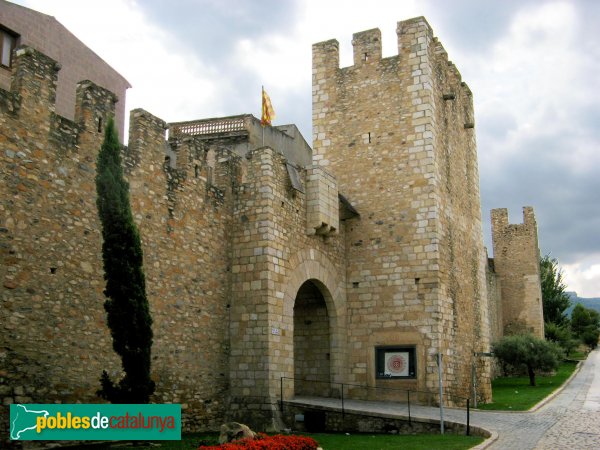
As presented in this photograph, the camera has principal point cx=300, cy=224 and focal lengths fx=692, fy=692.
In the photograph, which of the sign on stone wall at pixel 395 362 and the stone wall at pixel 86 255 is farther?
the sign on stone wall at pixel 395 362

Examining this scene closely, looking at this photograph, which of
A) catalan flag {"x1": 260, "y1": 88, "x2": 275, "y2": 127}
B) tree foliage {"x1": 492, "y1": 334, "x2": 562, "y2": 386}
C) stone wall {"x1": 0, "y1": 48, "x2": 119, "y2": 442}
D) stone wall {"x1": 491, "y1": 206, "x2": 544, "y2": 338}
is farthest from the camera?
stone wall {"x1": 491, "y1": 206, "x2": 544, "y2": 338}

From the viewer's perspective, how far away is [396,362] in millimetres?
17219

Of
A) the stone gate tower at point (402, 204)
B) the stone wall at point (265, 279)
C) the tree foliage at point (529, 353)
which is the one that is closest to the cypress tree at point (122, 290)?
the stone wall at point (265, 279)

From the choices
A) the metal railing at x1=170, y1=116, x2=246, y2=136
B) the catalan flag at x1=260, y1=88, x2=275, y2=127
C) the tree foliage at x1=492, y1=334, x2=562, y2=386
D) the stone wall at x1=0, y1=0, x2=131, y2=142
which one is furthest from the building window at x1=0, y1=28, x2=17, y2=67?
the tree foliage at x1=492, y1=334, x2=562, y2=386

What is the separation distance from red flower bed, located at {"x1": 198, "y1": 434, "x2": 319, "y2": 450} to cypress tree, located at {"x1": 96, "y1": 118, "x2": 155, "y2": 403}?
1.75 meters

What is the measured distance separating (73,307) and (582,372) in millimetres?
26567

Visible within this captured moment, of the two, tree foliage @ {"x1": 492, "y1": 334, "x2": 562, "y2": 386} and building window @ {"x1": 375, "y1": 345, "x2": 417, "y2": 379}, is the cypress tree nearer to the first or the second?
building window @ {"x1": 375, "y1": 345, "x2": 417, "y2": 379}

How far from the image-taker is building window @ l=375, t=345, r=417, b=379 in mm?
17047

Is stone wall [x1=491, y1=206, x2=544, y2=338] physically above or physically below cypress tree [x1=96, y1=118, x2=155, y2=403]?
above

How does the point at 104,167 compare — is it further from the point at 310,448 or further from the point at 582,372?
the point at 582,372

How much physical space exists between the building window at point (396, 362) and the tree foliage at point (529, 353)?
9.99 m

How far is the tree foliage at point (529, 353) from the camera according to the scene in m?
25.5

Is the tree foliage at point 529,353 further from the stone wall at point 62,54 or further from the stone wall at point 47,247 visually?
the stone wall at point 47,247

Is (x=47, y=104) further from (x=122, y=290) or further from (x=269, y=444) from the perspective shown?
(x=269, y=444)
